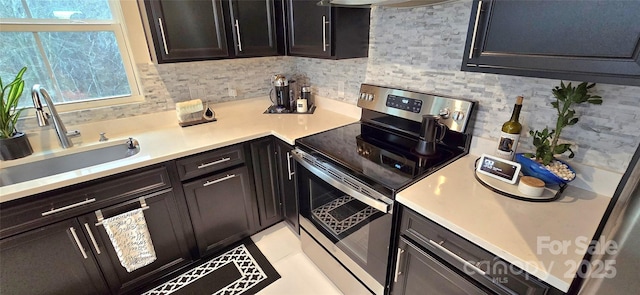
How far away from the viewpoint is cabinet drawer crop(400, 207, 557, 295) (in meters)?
0.79

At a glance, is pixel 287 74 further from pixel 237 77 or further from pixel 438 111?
pixel 438 111

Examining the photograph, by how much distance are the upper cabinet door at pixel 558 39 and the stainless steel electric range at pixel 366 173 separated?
0.43 meters

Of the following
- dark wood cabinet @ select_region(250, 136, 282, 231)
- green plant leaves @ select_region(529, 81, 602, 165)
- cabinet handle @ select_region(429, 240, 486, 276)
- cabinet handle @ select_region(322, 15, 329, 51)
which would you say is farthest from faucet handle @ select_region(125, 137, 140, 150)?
green plant leaves @ select_region(529, 81, 602, 165)

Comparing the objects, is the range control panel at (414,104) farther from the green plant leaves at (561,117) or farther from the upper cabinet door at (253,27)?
the upper cabinet door at (253,27)

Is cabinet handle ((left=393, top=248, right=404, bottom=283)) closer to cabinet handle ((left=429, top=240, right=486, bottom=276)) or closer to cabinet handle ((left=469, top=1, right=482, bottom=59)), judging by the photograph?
cabinet handle ((left=429, top=240, right=486, bottom=276))

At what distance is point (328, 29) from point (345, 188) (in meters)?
0.93

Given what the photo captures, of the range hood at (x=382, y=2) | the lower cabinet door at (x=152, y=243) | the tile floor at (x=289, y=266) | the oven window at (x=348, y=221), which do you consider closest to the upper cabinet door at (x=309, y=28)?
the range hood at (x=382, y=2)

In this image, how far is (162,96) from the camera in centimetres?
191

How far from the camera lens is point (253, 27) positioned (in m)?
1.83

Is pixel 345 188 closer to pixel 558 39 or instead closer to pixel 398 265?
pixel 398 265

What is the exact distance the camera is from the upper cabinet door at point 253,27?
5.75 ft

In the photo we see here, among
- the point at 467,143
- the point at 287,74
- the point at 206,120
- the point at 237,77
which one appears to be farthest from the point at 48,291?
the point at 467,143

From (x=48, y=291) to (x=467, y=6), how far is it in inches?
95.8

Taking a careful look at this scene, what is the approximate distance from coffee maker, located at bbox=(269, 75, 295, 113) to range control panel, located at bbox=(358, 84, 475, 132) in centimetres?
62
